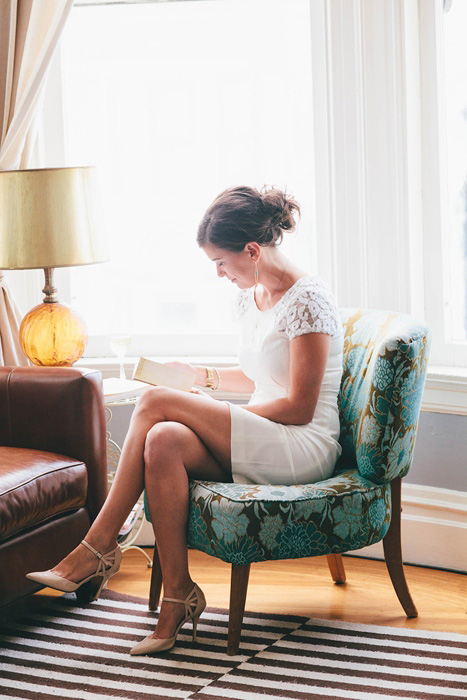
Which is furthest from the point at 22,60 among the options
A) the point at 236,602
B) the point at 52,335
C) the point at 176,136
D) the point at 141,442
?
the point at 236,602

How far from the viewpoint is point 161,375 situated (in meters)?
2.57

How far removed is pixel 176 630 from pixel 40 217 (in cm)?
133

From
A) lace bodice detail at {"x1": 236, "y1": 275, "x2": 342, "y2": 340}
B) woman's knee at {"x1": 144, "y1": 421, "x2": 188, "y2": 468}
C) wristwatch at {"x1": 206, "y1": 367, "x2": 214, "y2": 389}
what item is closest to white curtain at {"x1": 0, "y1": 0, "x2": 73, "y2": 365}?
wristwatch at {"x1": 206, "y1": 367, "x2": 214, "y2": 389}

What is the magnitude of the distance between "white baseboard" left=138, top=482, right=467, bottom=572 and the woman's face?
1.02 metres

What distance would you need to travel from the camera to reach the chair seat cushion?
224cm

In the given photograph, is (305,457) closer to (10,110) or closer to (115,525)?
(115,525)

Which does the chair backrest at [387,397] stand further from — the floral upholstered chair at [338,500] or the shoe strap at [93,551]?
the shoe strap at [93,551]

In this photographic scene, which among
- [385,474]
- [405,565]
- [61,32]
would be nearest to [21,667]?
[385,474]

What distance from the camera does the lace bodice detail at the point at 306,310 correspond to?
7.89ft

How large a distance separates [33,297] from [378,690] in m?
2.03

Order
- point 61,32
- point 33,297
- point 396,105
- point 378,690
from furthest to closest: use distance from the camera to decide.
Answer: point 33,297 → point 61,32 → point 396,105 → point 378,690

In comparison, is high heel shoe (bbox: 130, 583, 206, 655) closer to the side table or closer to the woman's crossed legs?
the woman's crossed legs

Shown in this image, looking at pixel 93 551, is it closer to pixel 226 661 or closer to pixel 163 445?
pixel 163 445

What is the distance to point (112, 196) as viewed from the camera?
3.48 metres
